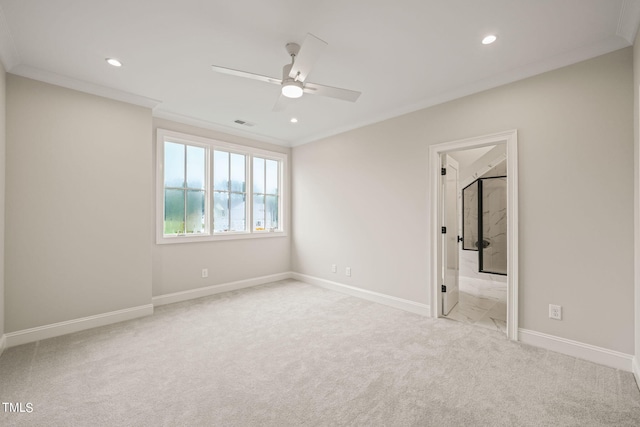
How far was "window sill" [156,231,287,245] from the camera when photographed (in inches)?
158

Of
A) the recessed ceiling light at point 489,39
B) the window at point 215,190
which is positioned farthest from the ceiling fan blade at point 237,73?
the window at point 215,190

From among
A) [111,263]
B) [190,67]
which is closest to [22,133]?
[111,263]

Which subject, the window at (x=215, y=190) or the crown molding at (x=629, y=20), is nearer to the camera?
the crown molding at (x=629, y=20)

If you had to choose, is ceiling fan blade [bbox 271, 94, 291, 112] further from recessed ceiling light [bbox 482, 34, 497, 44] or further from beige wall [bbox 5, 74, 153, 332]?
beige wall [bbox 5, 74, 153, 332]

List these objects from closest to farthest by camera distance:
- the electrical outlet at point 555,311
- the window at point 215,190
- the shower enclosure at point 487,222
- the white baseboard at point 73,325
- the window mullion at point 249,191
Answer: the electrical outlet at point 555,311 < the white baseboard at point 73,325 < the window at point 215,190 < the window mullion at point 249,191 < the shower enclosure at point 487,222

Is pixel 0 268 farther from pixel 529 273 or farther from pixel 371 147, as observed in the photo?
pixel 529 273

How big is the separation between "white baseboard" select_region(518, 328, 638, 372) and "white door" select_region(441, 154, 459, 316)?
91cm

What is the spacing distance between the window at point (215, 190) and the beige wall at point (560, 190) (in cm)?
242

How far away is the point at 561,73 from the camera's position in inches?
101

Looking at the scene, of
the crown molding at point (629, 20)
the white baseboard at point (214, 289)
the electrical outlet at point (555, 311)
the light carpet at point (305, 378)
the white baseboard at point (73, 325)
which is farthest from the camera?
the white baseboard at point (214, 289)

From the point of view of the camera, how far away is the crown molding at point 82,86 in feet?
9.02

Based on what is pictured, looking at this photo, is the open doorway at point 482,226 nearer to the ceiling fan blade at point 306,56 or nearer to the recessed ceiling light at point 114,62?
the ceiling fan blade at point 306,56

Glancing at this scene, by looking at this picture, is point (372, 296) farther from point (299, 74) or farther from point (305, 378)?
point (299, 74)

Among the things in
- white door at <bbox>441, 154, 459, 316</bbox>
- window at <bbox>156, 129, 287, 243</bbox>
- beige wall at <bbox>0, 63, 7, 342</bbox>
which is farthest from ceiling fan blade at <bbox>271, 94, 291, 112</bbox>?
beige wall at <bbox>0, 63, 7, 342</bbox>
